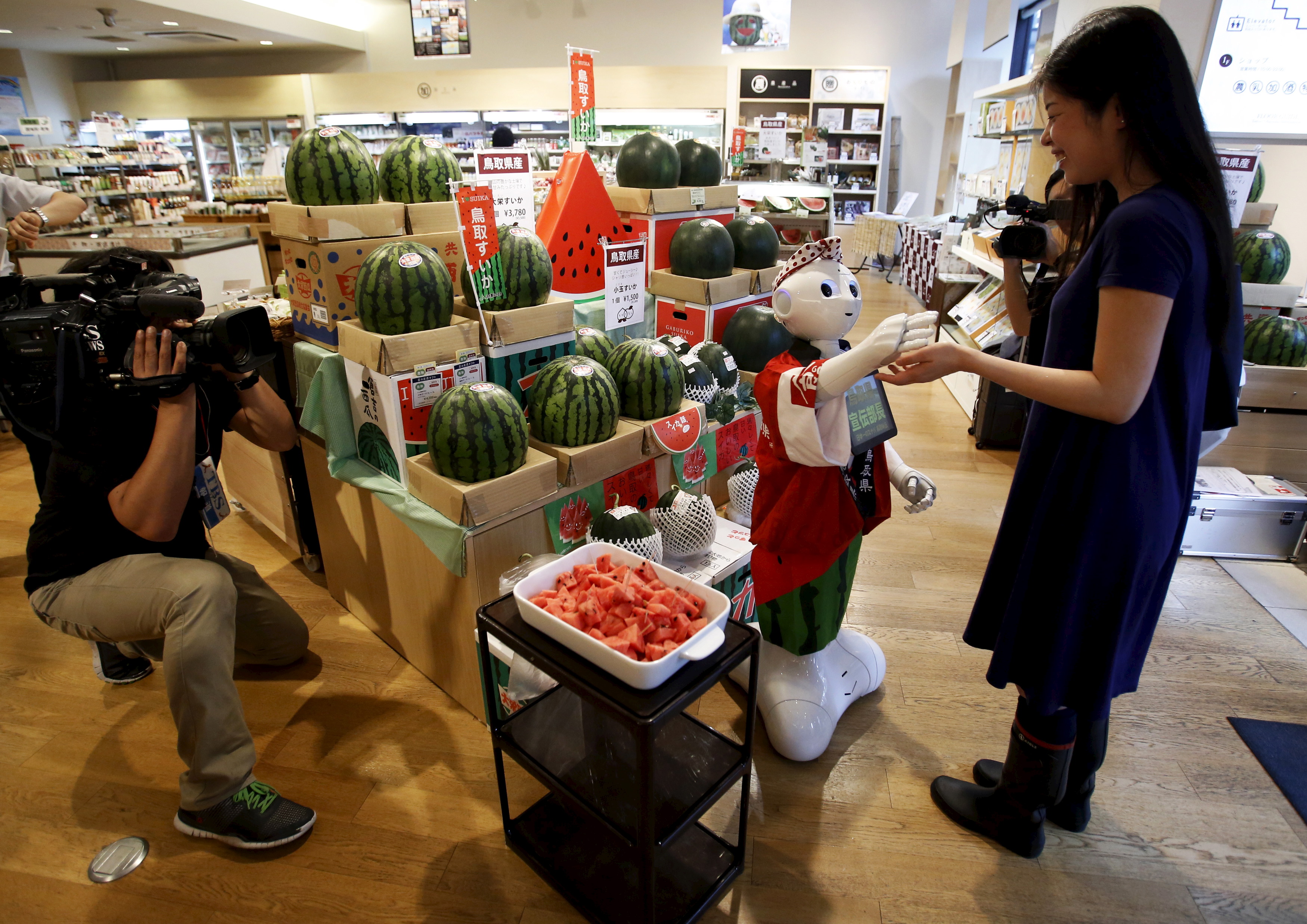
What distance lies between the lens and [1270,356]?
3.20 m

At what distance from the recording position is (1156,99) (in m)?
1.16

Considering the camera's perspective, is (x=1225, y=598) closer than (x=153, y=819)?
No

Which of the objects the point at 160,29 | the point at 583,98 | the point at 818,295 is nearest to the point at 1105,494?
the point at 818,295

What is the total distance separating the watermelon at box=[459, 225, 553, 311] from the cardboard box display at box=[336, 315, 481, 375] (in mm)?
152

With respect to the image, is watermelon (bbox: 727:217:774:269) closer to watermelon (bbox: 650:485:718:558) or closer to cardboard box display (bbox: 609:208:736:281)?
cardboard box display (bbox: 609:208:736:281)

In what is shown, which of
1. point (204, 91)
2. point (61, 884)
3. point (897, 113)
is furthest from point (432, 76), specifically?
point (61, 884)

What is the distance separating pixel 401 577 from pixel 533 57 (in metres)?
9.99

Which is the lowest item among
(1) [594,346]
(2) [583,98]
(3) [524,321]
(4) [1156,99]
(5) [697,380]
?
(5) [697,380]

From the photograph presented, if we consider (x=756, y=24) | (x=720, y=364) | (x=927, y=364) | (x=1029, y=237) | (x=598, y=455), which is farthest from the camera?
(x=756, y=24)

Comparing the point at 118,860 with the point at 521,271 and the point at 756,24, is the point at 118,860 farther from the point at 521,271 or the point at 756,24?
the point at 756,24

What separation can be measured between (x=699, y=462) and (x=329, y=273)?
1.33 m

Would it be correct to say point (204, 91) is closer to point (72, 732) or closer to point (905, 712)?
point (72, 732)

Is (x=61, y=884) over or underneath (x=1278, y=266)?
underneath

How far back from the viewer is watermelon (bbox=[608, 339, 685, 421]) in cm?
225
